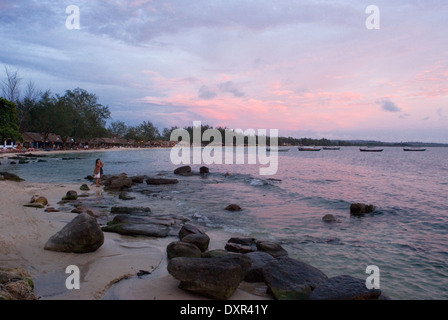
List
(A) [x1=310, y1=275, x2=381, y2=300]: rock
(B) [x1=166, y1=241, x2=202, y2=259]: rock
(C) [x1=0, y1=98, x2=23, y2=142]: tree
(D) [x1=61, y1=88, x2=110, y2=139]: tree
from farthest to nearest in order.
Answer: (D) [x1=61, y1=88, x2=110, y2=139]: tree
(C) [x1=0, y1=98, x2=23, y2=142]: tree
(B) [x1=166, y1=241, x2=202, y2=259]: rock
(A) [x1=310, y1=275, x2=381, y2=300]: rock

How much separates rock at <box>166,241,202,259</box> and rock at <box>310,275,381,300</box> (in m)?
2.78

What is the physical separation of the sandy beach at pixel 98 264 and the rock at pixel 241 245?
1.44 feet

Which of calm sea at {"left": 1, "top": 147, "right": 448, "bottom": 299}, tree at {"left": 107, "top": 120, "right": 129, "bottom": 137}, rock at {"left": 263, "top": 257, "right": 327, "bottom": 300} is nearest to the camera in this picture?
rock at {"left": 263, "top": 257, "right": 327, "bottom": 300}

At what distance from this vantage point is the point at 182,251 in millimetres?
6867

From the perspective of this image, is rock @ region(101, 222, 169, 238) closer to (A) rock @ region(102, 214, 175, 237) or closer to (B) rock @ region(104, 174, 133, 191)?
(A) rock @ region(102, 214, 175, 237)

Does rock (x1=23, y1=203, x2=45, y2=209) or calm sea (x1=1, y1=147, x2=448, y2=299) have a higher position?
rock (x1=23, y1=203, x2=45, y2=209)

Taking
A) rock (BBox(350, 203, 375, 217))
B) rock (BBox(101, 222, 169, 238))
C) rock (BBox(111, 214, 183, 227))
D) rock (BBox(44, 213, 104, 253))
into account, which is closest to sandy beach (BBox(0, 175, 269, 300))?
rock (BBox(44, 213, 104, 253))

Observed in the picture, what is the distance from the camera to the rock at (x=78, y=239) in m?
6.84

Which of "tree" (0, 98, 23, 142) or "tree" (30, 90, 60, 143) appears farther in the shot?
"tree" (30, 90, 60, 143)

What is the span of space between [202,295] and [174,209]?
909 centimetres

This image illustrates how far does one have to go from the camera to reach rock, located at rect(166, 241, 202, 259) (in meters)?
6.84

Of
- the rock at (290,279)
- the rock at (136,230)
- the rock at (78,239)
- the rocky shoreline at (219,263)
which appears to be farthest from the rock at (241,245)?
the rock at (78,239)
